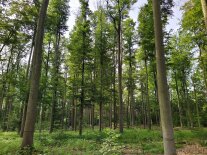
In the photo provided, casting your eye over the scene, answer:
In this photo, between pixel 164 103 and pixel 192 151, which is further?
pixel 192 151

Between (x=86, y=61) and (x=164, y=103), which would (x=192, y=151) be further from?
(x=86, y=61)

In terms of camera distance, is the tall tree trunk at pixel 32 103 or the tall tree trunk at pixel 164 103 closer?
the tall tree trunk at pixel 164 103

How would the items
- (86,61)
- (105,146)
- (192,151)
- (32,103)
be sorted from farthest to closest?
1. (86,61)
2. (192,151)
3. (32,103)
4. (105,146)

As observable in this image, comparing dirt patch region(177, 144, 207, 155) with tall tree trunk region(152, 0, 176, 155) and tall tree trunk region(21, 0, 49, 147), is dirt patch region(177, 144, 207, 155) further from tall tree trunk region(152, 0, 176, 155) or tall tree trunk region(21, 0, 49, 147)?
tall tree trunk region(21, 0, 49, 147)

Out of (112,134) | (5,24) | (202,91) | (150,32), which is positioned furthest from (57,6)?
(202,91)

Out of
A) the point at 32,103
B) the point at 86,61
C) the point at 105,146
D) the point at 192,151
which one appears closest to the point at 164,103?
the point at 105,146

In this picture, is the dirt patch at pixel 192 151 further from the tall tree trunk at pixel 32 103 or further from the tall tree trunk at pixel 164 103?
the tall tree trunk at pixel 32 103

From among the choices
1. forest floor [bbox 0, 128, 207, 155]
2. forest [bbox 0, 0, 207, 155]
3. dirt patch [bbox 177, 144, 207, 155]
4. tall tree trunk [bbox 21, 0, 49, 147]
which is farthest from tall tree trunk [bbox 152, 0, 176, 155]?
tall tree trunk [bbox 21, 0, 49, 147]

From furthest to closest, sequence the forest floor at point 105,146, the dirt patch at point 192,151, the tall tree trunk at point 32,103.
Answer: the dirt patch at point 192,151 < the tall tree trunk at point 32,103 < the forest floor at point 105,146

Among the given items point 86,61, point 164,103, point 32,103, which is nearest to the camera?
point 164,103

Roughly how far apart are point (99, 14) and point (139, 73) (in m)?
11.3

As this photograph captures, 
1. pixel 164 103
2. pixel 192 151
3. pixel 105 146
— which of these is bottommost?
pixel 192 151

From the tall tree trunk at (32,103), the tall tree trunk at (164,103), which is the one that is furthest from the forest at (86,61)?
the tall tree trunk at (164,103)

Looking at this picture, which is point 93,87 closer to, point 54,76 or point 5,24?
point 54,76
